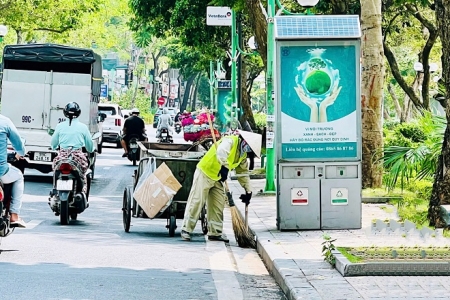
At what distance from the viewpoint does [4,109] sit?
22969 millimetres

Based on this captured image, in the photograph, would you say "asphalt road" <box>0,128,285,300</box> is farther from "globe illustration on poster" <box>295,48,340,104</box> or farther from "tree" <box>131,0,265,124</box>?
"tree" <box>131,0,265,124</box>

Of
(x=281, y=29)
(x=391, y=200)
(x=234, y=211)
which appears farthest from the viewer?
→ (x=391, y=200)

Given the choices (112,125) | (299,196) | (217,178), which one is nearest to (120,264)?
(217,178)

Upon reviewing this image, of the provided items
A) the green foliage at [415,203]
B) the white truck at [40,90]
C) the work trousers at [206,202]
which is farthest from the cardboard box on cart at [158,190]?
the white truck at [40,90]

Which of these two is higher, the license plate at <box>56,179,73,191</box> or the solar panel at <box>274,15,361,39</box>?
the solar panel at <box>274,15,361,39</box>

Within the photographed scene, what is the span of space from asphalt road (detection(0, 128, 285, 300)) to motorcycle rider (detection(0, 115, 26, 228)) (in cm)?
48

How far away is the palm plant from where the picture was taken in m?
15.8

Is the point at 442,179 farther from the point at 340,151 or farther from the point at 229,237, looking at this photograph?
the point at 229,237

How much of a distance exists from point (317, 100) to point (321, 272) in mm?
4545

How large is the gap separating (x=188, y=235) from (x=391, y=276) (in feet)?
14.4

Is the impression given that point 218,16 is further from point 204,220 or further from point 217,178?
point 217,178

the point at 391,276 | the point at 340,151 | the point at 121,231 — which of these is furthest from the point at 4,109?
the point at 391,276

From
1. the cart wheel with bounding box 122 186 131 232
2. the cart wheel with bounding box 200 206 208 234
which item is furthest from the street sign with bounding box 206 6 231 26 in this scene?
the cart wheel with bounding box 200 206 208 234

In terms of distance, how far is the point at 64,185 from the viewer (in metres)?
14.2
